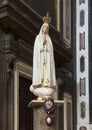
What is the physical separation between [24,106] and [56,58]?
1697mm

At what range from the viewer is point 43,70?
7.58 metres

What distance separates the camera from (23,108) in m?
8.99

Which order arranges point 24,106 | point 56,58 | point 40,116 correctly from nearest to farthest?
point 40,116
point 24,106
point 56,58

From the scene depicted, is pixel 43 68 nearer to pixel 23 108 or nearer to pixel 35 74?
pixel 35 74

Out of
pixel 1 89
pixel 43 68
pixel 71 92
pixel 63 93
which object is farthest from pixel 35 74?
pixel 71 92

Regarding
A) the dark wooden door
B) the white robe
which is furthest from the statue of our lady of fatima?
the dark wooden door

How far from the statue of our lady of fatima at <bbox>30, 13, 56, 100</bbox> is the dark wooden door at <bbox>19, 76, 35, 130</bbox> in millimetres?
1366

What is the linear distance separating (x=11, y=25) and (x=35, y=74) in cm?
121

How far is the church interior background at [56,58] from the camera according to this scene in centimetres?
827

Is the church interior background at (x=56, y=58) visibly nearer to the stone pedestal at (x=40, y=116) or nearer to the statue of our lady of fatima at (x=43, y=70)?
the statue of our lady of fatima at (x=43, y=70)

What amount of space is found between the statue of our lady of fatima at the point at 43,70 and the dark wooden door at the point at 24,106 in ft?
4.48

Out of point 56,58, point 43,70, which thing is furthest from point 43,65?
point 56,58

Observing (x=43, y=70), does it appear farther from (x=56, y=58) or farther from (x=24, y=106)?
(x=56, y=58)

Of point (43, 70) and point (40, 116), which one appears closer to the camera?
point (40, 116)
